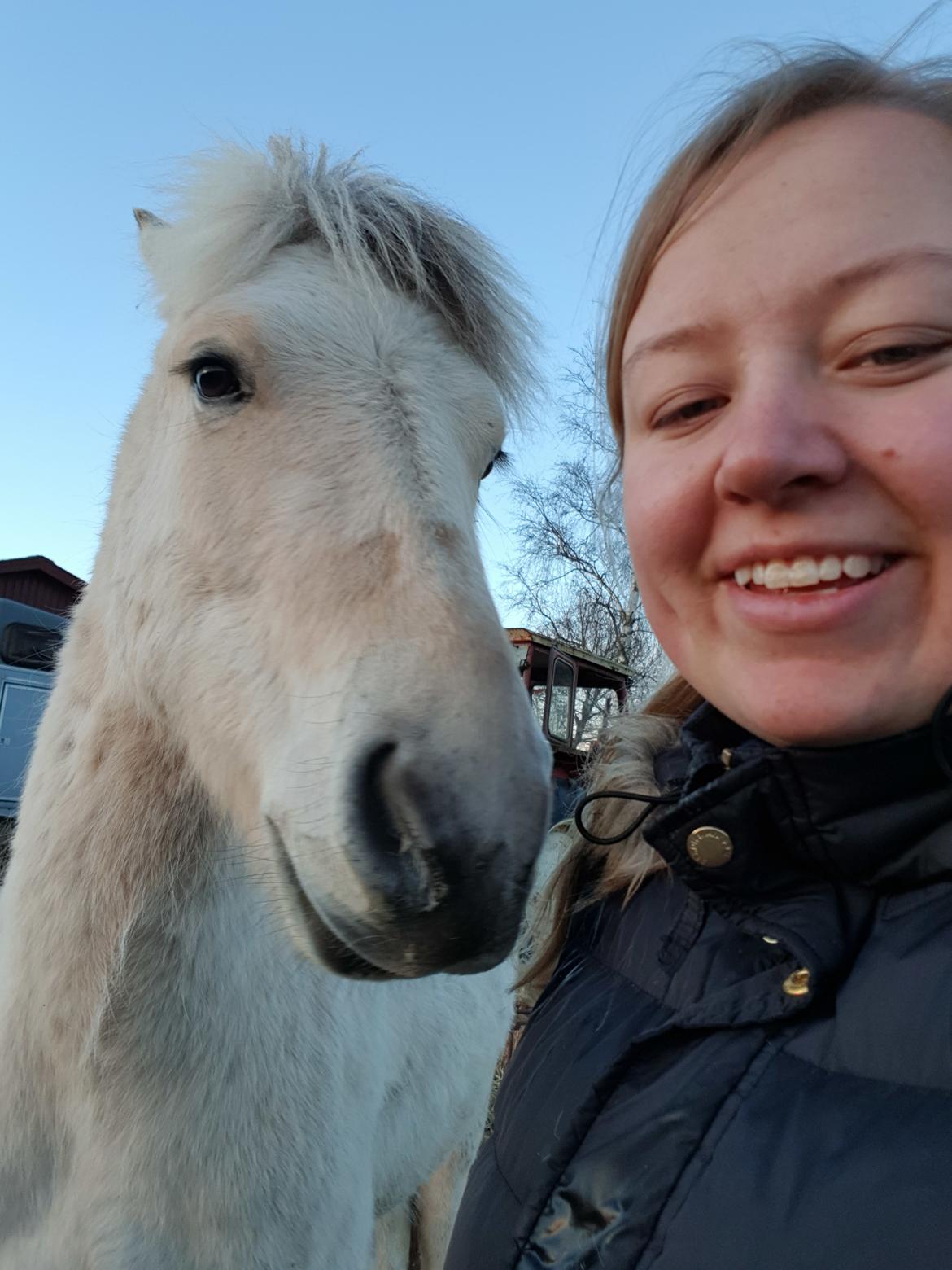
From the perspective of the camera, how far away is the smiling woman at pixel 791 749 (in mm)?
792

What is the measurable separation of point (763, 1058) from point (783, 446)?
659mm

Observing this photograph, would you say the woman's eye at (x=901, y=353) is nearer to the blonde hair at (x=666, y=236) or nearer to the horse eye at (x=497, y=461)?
the blonde hair at (x=666, y=236)

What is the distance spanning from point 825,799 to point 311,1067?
1.53 metres

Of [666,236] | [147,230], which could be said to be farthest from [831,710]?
[147,230]

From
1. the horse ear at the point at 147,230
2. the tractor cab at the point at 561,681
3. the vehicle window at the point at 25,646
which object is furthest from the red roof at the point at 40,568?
the horse ear at the point at 147,230

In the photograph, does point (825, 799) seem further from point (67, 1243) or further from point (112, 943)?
point (67, 1243)

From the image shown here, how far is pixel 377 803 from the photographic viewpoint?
118cm

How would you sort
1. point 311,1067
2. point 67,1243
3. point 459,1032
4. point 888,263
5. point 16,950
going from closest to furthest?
1. point 888,263
2. point 67,1243
3. point 16,950
4. point 311,1067
5. point 459,1032

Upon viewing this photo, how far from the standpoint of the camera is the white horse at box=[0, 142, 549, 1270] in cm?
121

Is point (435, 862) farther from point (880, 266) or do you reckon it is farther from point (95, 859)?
point (95, 859)

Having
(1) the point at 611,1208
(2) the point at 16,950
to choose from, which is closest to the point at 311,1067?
(2) the point at 16,950

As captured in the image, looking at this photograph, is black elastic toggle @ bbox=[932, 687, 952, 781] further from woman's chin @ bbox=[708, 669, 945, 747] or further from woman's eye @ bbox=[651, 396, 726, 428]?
woman's eye @ bbox=[651, 396, 726, 428]

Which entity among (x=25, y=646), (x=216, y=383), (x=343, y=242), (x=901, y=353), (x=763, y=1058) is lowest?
(x=763, y=1058)

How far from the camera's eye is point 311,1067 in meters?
1.96
